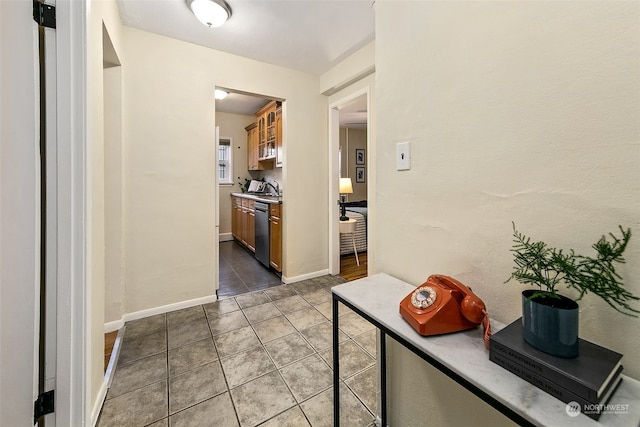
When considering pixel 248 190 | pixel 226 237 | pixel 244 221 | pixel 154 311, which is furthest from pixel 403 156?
pixel 226 237

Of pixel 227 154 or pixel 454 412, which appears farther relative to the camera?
pixel 227 154

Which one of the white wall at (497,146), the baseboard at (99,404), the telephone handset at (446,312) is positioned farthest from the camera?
the baseboard at (99,404)

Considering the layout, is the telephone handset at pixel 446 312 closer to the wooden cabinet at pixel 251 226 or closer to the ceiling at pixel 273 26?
the ceiling at pixel 273 26

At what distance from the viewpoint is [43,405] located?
1036mm

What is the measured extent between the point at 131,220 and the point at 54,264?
1.37 m

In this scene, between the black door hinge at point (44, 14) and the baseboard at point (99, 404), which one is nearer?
the black door hinge at point (44, 14)

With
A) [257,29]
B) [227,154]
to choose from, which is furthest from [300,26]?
[227,154]

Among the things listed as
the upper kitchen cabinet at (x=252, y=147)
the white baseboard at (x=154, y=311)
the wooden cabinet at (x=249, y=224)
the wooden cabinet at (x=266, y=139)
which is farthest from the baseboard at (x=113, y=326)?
the upper kitchen cabinet at (x=252, y=147)

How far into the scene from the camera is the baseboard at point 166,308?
2287 millimetres

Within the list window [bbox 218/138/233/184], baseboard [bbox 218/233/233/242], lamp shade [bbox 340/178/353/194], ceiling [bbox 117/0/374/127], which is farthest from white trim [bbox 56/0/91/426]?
window [bbox 218/138/233/184]

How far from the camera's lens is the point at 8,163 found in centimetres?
88

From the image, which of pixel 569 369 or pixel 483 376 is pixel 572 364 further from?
pixel 483 376

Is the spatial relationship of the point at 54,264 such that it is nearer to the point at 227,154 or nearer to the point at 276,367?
the point at 276,367

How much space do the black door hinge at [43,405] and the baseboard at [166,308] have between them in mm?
1309
